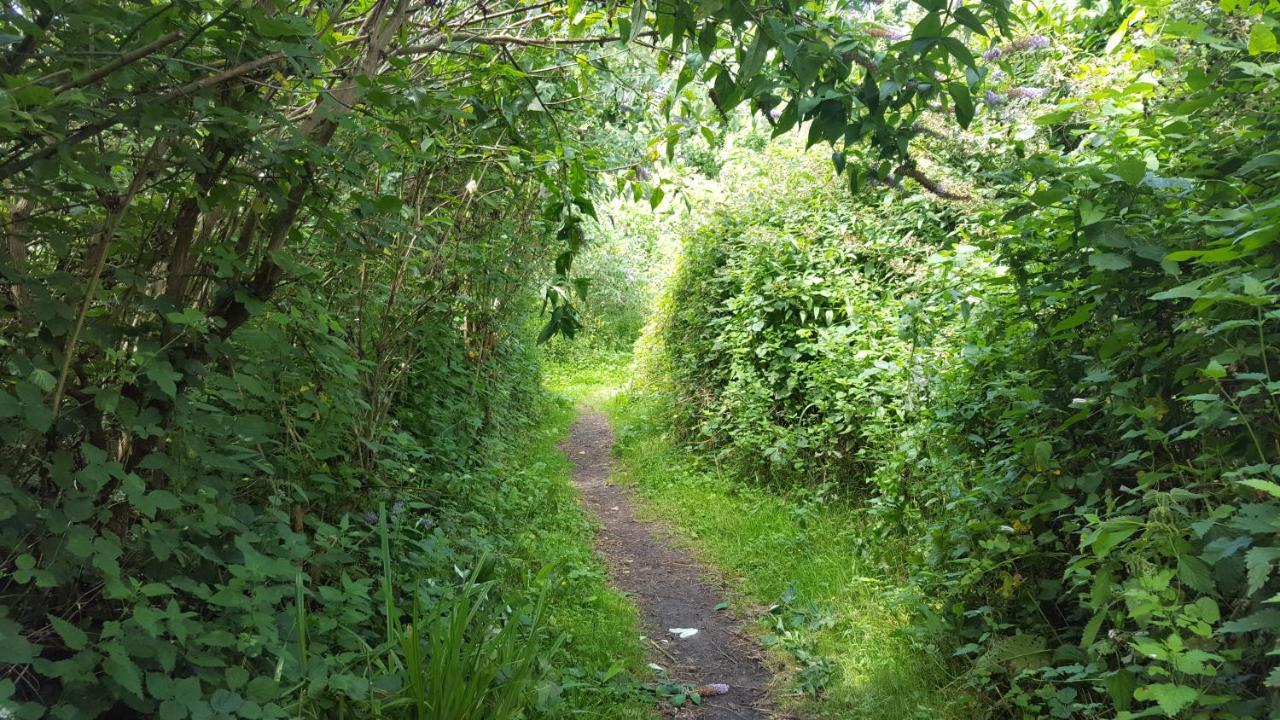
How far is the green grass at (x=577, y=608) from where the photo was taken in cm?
359

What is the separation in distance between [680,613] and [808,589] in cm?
87

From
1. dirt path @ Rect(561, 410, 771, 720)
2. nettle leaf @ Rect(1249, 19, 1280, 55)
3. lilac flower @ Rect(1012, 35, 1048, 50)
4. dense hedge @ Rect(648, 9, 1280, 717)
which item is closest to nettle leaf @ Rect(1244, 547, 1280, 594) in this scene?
dense hedge @ Rect(648, 9, 1280, 717)

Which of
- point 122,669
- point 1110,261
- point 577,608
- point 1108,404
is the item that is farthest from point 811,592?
point 122,669

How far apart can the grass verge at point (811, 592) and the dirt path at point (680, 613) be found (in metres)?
0.18

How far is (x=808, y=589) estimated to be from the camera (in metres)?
4.92

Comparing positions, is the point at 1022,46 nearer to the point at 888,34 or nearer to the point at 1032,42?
the point at 1032,42

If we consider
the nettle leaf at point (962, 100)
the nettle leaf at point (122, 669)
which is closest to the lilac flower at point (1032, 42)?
the nettle leaf at point (962, 100)

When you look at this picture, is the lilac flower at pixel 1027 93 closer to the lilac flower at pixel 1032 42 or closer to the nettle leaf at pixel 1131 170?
the lilac flower at pixel 1032 42

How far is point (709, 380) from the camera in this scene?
28.8 feet

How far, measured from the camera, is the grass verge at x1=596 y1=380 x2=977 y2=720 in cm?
364

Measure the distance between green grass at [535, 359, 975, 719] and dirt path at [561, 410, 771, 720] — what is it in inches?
6.5

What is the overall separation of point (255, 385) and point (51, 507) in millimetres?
602

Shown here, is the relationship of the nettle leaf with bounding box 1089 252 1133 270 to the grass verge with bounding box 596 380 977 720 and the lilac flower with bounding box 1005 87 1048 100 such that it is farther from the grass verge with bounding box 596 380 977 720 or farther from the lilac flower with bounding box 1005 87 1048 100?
the lilac flower with bounding box 1005 87 1048 100

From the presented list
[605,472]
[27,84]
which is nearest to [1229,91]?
[27,84]
